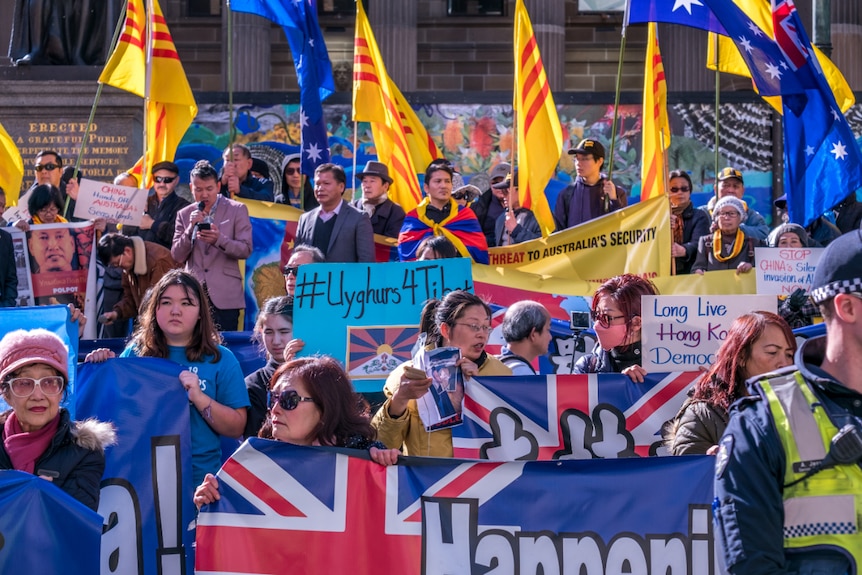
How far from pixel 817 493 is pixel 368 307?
14.6 ft

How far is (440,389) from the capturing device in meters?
5.14

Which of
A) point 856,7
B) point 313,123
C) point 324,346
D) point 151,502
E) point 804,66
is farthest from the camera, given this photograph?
point 856,7

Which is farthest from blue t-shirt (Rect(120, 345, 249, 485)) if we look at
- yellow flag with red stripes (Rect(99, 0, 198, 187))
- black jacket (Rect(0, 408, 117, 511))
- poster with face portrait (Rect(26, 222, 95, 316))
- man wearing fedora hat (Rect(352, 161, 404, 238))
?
yellow flag with red stripes (Rect(99, 0, 198, 187))

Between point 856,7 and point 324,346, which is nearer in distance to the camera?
point 324,346

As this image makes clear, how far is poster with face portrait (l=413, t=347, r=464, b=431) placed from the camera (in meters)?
5.14

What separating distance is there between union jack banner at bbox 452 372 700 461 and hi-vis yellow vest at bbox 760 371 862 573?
2.96 meters

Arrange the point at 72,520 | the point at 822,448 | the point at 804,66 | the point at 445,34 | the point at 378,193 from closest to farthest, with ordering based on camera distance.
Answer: the point at 822,448
the point at 72,520
the point at 804,66
the point at 378,193
the point at 445,34

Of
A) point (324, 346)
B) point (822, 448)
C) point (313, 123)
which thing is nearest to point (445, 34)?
point (313, 123)

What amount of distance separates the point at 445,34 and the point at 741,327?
2308 cm

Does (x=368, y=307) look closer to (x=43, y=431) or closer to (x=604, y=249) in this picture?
(x=43, y=431)

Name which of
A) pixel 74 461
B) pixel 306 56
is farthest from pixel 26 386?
pixel 306 56

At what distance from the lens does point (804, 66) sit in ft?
29.6

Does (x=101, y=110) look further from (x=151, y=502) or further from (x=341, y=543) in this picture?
(x=341, y=543)

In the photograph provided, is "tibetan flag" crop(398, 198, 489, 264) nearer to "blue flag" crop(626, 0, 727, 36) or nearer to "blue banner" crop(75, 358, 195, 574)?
"blue flag" crop(626, 0, 727, 36)
